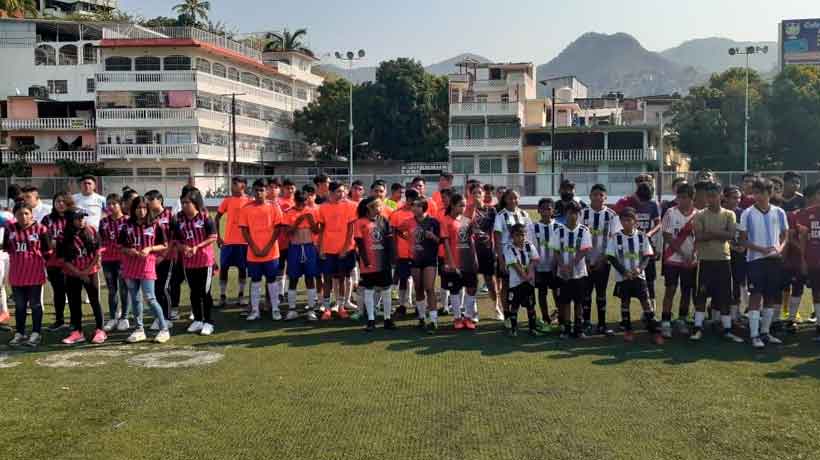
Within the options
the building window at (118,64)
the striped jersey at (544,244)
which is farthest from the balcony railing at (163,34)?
the striped jersey at (544,244)


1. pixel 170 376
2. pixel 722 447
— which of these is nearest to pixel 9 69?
pixel 170 376

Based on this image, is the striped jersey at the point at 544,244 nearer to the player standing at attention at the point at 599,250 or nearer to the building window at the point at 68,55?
the player standing at attention at the point at 599,250

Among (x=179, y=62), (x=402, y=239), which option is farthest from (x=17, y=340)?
(x=179, y=62)

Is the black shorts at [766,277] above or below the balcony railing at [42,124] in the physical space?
below

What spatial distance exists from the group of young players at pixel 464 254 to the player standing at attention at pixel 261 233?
2 cm

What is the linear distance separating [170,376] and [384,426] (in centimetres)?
264

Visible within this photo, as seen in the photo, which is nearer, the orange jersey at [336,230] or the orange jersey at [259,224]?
the orange jersey at [259,224]

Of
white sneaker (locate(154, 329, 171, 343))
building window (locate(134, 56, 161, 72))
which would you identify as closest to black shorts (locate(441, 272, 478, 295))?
white sneaker (locate(154, 329, 171, 343))

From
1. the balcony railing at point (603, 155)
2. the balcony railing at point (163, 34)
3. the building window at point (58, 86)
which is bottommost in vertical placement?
the balcony railing at point (603, 155)

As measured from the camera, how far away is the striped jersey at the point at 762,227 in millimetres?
8688

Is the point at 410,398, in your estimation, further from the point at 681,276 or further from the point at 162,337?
the point at 681,276

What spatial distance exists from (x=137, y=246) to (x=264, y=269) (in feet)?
6.00

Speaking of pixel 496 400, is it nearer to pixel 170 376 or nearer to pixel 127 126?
pixel 170 376

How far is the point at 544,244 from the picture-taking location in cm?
915
